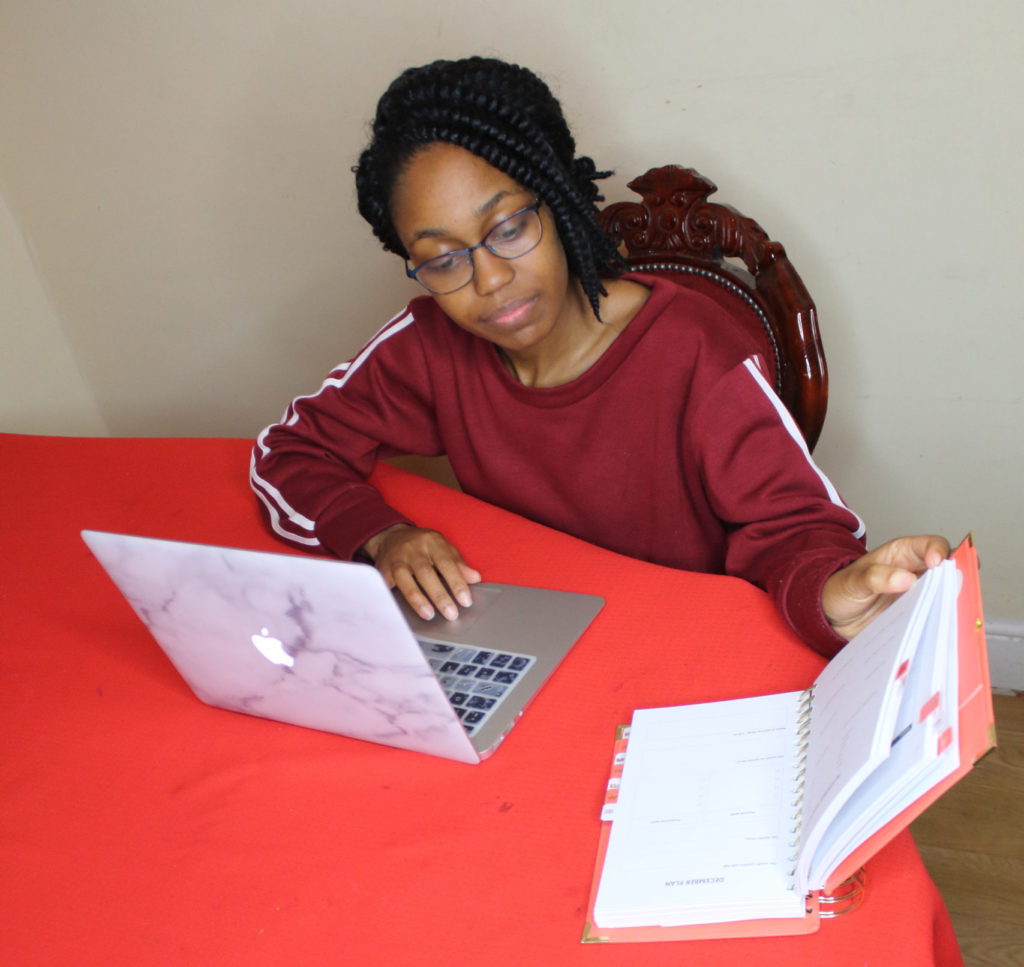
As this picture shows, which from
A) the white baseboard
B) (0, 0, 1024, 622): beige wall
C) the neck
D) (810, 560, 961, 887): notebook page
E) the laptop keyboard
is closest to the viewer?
(810, 560, 961, 887): notebook page

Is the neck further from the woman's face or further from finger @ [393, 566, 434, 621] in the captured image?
finger @ [393, 566, 434, 621]

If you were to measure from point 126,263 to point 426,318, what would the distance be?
1.17 meters

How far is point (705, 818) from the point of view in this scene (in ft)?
1.99

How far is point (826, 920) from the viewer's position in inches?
21.1

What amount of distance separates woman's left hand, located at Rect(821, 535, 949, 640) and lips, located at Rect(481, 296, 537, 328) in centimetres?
44

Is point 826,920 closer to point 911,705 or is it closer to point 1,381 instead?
point 911,705

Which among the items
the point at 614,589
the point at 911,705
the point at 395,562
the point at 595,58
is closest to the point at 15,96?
the point at 595,58

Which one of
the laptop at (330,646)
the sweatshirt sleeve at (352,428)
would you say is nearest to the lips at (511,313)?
the sweatshirt sleeve at (352,428)

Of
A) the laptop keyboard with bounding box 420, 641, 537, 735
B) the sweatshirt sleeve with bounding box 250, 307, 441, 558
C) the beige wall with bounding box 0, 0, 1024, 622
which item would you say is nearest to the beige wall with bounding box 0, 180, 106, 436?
the beige wall with bounding box 0, 0, 1024, 622

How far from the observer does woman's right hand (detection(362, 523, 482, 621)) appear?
90cm

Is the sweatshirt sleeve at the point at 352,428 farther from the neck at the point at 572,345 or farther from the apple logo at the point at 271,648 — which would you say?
the apple logo at the point at 271,648

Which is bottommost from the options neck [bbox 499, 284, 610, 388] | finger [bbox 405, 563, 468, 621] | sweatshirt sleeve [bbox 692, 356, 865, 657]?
finger [bbox 405, 563, 468, 621]

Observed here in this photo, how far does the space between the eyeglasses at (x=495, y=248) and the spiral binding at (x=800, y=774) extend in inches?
20.7

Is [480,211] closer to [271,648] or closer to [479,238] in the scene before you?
[479,238]
